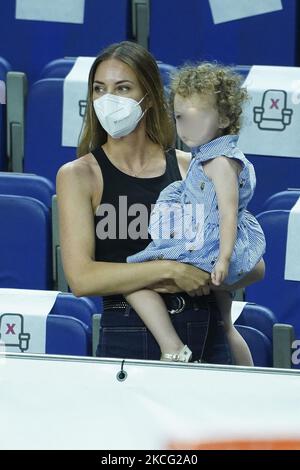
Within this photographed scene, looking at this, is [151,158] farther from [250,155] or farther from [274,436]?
[250,155]

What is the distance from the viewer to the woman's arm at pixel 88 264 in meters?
1.70

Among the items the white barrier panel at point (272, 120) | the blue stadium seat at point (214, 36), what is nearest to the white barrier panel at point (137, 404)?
the white barrier panel at point (272, 120)

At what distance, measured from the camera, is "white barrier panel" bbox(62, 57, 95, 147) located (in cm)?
260

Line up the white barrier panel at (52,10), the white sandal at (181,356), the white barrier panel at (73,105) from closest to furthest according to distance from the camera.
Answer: the white sandal at (181,356) < the white barrier panel at (73,105) < the white barrier panel at (52,10)

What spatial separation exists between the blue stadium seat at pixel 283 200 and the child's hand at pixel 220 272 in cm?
65

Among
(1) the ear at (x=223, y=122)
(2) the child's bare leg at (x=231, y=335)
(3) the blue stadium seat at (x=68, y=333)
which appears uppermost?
(1) the ear at (x=223, y=122)

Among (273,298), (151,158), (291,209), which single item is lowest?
(273,298)

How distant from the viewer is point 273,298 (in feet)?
7.55

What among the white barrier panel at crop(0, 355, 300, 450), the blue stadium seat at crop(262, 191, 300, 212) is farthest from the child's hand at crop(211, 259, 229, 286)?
the blue stadium seat at crop(262, 191, 300, 212)

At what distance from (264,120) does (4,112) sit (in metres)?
0.61

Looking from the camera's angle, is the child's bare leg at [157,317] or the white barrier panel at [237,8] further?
the white barrier panel at [237,8]

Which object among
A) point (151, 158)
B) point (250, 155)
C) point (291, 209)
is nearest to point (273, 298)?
point (291, 209)

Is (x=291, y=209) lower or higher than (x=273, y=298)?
higher

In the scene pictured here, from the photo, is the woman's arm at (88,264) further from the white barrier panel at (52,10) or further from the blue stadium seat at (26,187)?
the white barrier panel at (52,10)
